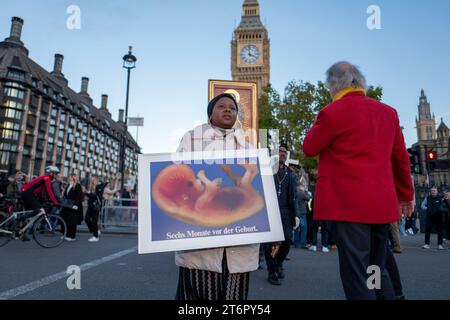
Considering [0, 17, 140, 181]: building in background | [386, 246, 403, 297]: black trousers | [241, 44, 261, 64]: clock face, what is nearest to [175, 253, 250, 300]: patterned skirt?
[386, 246, 403, 297]: black trousers

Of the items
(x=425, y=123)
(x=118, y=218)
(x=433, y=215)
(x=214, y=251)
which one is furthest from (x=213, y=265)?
(x=425, y=123)

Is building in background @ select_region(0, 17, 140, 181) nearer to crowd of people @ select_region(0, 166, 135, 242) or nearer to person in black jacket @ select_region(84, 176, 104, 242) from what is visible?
crowd of people @ select_region(0, 166, 135, 242)

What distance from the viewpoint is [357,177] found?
6.48 ft

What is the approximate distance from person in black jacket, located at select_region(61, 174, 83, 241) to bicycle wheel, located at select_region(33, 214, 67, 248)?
0.59 metres

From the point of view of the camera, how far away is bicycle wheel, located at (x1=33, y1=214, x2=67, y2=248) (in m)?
7.49

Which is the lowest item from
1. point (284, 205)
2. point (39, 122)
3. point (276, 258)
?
point (276, 258)

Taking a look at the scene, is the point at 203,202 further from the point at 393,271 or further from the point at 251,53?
the point at 251,53

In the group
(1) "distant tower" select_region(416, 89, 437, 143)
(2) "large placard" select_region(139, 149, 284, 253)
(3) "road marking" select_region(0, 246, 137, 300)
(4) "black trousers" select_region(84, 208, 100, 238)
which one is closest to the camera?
(2) "large placard" select_region(139, 149, 284, 253)

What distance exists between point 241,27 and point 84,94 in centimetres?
5183

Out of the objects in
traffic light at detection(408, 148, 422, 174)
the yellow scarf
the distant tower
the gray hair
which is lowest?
the yellow scarf

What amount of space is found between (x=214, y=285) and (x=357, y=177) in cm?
118

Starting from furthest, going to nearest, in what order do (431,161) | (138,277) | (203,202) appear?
(431,161) < (138,277) < (203,202)

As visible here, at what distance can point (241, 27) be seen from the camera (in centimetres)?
7512
